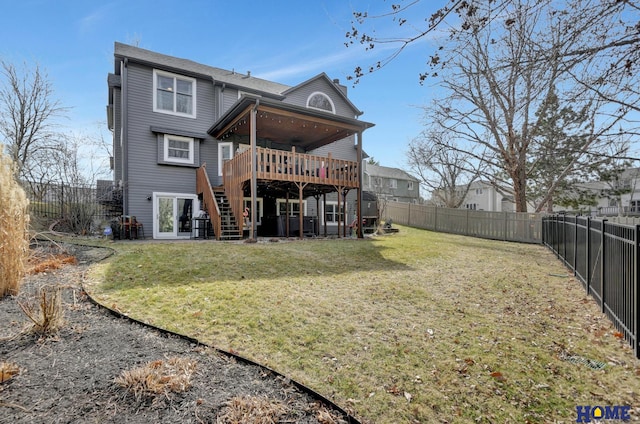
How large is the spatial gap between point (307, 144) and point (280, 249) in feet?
27.8

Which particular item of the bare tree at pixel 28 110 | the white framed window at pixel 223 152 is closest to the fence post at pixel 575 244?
the white framed window at pixel 223 152

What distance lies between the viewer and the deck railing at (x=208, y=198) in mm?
10875

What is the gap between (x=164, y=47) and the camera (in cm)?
1691

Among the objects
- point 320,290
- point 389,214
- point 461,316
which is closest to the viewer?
point 461,316

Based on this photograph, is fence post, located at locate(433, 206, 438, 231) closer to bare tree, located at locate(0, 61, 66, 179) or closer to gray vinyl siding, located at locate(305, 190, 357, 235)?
gray vinyl siding, located at locate(305, 190, 357, 235)

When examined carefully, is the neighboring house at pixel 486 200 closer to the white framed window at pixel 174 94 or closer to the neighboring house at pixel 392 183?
the neighboring house at pixel 392 183

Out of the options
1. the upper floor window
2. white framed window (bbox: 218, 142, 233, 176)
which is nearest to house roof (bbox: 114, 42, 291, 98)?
the upper floor window

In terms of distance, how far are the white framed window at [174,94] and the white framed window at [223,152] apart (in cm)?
173

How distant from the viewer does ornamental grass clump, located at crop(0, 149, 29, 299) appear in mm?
3855

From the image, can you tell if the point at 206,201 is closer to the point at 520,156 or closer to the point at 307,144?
the point at 307,144

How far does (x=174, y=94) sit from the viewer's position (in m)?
13.2

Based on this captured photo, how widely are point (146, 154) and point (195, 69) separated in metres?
5.01

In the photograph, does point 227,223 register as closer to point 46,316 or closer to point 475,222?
point 46,316

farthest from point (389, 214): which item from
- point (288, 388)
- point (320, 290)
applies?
point (288, 388)
